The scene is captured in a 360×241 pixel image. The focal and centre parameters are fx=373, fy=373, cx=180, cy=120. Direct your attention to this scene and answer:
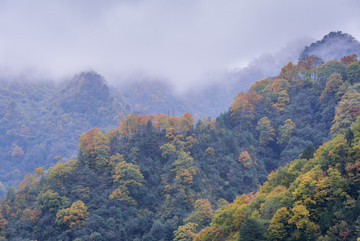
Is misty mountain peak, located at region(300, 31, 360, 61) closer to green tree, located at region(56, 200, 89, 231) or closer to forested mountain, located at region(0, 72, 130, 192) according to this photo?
green tree, located at region(56, 200, 89, 231)

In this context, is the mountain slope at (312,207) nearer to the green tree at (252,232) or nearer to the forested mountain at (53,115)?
the green tree at (252,232)

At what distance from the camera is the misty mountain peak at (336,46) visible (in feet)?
385

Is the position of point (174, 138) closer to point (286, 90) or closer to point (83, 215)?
point (83, 215)

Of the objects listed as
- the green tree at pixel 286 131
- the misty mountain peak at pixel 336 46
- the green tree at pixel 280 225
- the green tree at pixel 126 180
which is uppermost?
the misty mountain peak at pixel 336 46

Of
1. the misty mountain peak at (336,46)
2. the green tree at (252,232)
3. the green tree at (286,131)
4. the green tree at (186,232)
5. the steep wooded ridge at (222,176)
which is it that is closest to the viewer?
the green tree at (252,232)

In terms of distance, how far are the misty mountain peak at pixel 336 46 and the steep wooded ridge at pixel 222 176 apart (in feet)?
114

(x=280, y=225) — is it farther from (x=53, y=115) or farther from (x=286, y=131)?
(x=53, y=115)

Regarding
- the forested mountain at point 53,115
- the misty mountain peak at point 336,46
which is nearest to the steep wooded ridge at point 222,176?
the misty mountain peak at point 336,46

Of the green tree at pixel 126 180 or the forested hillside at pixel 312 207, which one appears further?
the green tree at pixel 126 180

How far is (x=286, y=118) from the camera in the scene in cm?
7738

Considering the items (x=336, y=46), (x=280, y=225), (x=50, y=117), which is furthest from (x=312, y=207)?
(x=50, y=117)

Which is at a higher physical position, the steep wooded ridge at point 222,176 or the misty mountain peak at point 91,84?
the misty mountain peak at point 91,84

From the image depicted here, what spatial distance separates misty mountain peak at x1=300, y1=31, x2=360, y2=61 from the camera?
385 feet

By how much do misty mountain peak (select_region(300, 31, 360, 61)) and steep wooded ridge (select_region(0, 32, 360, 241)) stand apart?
→ 34628mm
